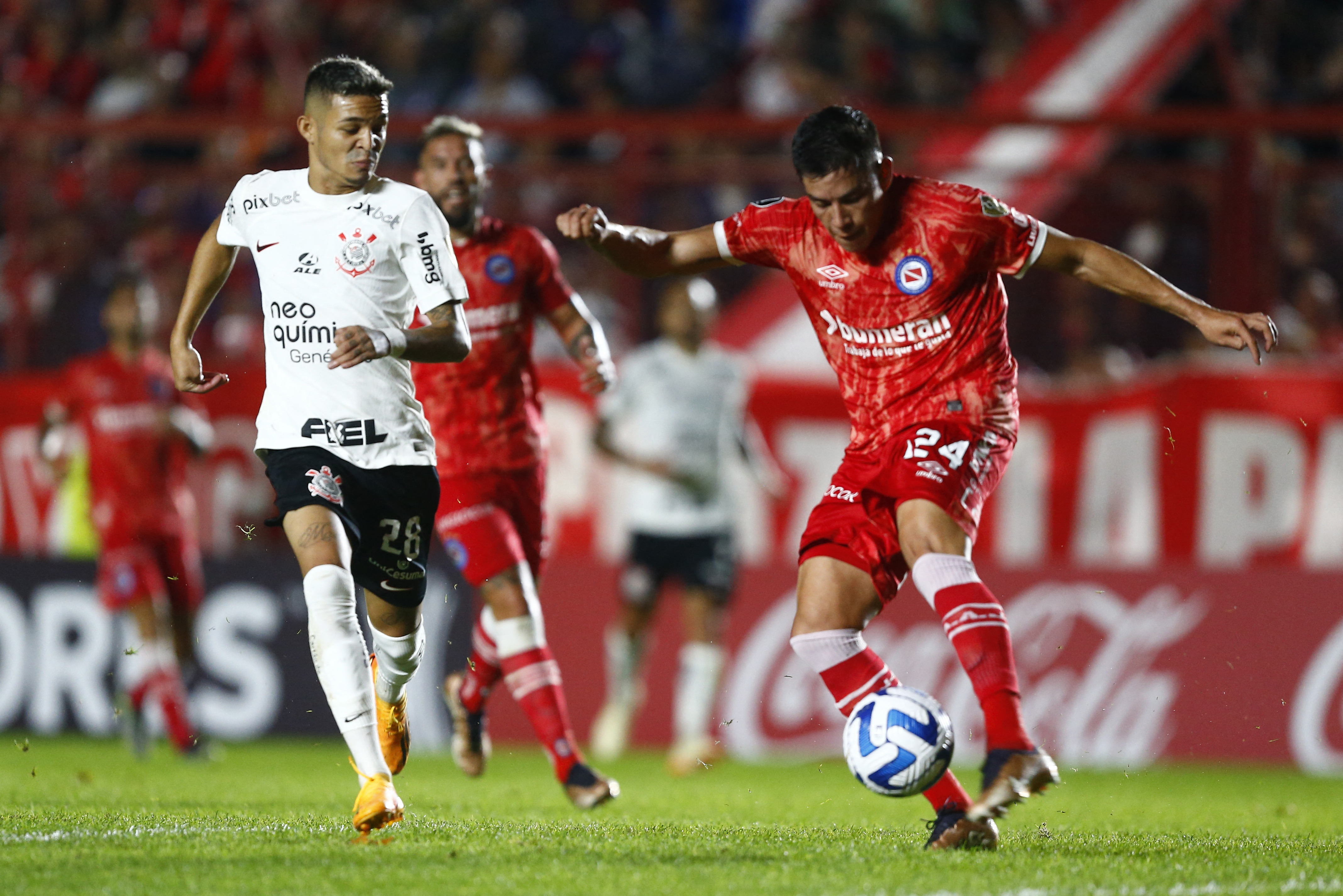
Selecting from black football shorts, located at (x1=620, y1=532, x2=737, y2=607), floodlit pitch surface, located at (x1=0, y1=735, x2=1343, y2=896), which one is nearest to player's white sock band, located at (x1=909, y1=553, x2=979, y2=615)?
floodlit pitch surface, located at (x1=0, y1=735, x2=1343, y2=896)

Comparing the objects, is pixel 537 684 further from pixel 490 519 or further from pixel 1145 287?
pixel 1145 287

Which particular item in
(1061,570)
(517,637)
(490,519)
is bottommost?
(1061,570)

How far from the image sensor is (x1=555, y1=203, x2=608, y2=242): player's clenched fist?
5453 mm

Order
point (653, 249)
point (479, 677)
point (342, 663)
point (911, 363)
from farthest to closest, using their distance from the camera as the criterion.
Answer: point (479, 677) < point (653, 249) < point (911, 363) < point (342, 663)

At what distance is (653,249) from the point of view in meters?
5.78

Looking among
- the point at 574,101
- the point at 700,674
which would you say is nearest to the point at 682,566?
the point at 700,674

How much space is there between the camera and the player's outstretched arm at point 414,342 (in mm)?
Result: 4871

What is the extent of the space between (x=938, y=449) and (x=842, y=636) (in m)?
0.65

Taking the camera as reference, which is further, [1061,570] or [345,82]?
[1061,570]

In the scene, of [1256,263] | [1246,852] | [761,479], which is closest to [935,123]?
[1256,263]

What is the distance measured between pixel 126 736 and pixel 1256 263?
7.87 m

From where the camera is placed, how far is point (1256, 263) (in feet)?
37.6

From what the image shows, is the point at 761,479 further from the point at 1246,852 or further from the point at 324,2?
the point at 324,2

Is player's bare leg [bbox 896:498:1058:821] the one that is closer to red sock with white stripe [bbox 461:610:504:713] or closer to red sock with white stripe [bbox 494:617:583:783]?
red sock with white stripe [bbox 494:617:583:783]
